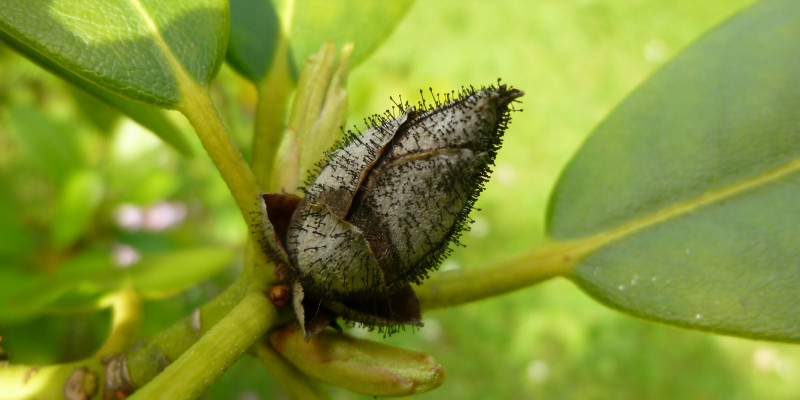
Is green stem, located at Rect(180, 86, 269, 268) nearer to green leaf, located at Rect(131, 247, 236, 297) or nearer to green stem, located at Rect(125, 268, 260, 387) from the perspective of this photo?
green stem, located at Rect(125, 268, 260, 387)

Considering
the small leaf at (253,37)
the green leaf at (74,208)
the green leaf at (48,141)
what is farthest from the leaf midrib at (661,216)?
the green leaf at (48,141)

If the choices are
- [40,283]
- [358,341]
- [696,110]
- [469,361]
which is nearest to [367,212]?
[358,341]

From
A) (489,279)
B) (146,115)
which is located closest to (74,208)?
(146,115)

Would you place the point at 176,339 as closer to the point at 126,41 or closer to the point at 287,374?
the point at 287,374

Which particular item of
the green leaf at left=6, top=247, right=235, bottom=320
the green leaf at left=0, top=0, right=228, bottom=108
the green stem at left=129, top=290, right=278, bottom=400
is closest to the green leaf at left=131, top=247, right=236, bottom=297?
the green leaf at left=6, top=247, right=235, bottom=320

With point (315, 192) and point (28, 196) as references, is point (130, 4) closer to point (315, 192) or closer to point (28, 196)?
point (315, 192)
